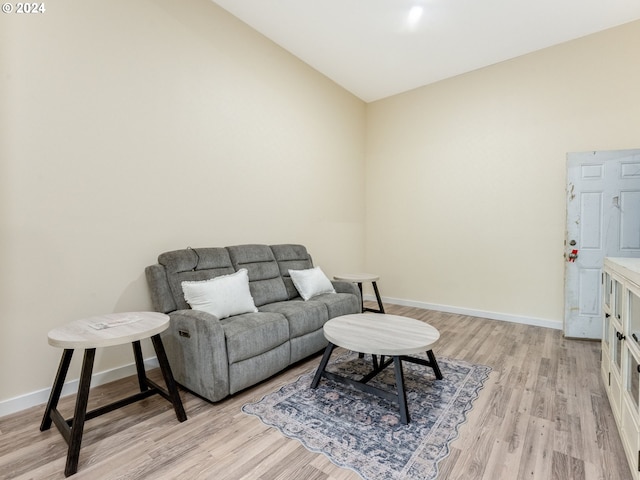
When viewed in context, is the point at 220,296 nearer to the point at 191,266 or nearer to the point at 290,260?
the point at 191,266

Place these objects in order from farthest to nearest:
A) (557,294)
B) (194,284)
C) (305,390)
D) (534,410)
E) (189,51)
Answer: (557,294), (189,51), (194,284), (305,390), (534,410)

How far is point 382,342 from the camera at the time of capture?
6.48ft

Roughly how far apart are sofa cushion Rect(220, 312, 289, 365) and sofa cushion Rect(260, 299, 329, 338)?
84 millimetres

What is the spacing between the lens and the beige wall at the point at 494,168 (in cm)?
342

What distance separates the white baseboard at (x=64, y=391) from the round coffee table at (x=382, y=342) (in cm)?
142

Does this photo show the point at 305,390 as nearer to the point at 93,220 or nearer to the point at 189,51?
the point at 93,220

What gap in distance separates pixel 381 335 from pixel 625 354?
4.18ft

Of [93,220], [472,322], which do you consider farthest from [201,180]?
[472,322]

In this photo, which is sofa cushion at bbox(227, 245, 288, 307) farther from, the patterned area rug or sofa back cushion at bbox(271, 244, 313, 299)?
the patterned area rug

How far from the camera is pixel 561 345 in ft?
10.3

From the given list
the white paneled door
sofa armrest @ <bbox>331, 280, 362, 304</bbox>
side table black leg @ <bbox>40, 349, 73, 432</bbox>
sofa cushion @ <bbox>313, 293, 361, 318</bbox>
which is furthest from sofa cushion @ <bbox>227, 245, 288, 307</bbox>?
the white paneled door

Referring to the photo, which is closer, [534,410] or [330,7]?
[534,410]

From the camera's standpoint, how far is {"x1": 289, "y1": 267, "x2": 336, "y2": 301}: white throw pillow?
3.15 m

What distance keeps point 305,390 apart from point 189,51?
2912 millimetres
